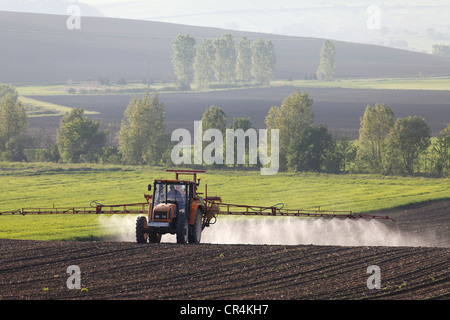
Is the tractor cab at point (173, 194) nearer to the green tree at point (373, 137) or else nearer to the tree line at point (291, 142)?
the tree line at point (291, 142)

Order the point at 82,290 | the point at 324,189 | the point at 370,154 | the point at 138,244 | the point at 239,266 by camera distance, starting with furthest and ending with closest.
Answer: the point at 370,154 → the point at 324,189 → the point at 138,244 → the point at 239,266 → the point at 82,290

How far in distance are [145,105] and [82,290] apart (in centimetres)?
7078

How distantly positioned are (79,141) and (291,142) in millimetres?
26576

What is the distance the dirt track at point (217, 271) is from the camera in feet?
77.6

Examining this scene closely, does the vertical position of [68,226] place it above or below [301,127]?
below

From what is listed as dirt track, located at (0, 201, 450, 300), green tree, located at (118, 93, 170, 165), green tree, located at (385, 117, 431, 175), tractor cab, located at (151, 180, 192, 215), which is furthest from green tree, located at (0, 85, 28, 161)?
tractor cab, located at (151, 180, 192, 215)

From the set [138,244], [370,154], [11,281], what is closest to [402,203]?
[370,154]

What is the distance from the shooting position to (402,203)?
58969 millimetres

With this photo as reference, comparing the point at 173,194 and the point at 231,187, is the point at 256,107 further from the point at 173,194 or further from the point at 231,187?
the point at 173,194

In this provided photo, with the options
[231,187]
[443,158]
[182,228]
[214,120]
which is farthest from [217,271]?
[214,120]

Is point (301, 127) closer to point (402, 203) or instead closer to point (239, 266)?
point (402, 203)

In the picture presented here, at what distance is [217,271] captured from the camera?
2711 centimetres

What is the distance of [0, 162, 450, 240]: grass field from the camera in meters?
52.2
